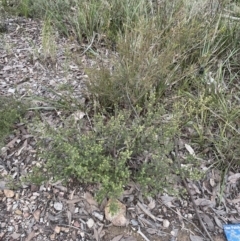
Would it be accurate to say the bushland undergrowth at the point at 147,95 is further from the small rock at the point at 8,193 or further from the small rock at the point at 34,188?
the small rock at the point at 8,193

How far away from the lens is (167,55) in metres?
→ 2.02

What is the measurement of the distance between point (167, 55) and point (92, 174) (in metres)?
0.91

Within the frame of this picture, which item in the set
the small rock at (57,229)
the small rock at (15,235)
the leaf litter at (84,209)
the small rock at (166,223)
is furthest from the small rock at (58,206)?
the small rock at (166,223)

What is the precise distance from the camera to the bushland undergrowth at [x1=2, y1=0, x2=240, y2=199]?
5.66 feet

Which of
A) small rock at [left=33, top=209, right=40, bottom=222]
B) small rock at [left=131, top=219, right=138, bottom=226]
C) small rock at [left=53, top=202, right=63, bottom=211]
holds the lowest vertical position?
small rock at [left=131, top=219, right=138, bottom=226]

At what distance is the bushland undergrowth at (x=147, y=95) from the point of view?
1.72 metres

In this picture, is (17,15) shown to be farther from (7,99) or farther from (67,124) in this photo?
(67,124)

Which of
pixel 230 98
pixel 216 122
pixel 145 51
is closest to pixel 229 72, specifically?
pixel 230 98

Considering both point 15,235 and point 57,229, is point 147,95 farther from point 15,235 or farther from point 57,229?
point 15,235

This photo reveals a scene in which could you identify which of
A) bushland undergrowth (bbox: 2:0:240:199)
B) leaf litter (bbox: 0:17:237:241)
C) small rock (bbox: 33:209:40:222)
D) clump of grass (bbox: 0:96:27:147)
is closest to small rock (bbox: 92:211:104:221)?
leaf litter (bbox: 0:17:237:241)

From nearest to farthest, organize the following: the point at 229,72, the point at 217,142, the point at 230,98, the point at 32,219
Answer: the point at 32,219 → the point at 217,142 → the point at 230,98 → the point at 229,72

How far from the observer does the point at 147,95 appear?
7.17 ft

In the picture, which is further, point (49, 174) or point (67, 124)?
point (67, 124)

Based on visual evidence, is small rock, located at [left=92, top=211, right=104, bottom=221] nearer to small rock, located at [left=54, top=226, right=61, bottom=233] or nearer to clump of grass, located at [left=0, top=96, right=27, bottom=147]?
small rock, located at [left=54, top=226, right=61, bottom=233]
